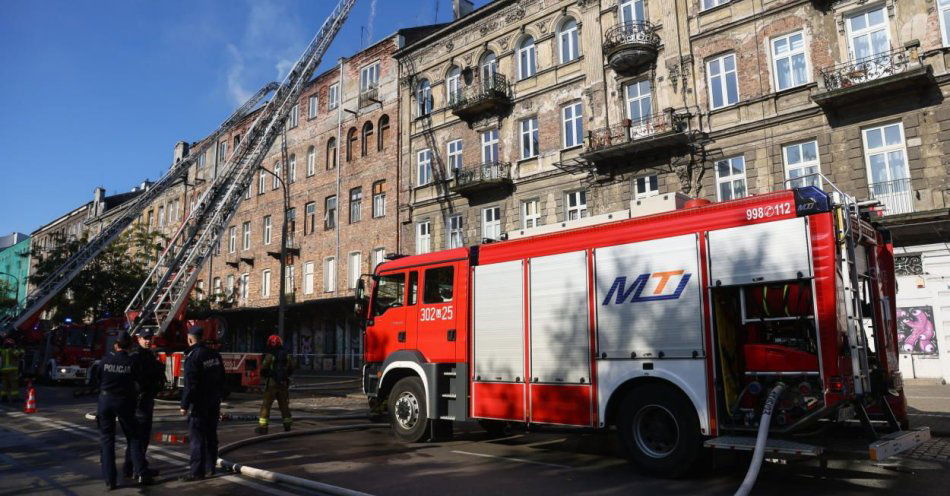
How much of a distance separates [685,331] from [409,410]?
478cm

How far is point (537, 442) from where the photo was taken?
10.1 meters

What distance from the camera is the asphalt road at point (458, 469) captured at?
22.0 ft

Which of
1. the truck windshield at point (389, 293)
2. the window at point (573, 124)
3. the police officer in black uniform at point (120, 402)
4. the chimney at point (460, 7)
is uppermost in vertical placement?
the chimney at point (460, 7)

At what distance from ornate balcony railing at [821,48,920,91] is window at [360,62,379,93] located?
2112cm

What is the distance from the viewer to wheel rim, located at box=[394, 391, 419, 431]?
9969mm

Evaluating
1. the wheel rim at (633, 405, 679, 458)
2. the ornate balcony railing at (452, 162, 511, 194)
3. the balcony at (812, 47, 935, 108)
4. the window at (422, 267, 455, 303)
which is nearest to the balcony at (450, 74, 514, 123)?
the ornate balcony railing at (452, 162, 511, 194)

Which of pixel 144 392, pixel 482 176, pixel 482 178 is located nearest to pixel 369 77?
pixel 482 176

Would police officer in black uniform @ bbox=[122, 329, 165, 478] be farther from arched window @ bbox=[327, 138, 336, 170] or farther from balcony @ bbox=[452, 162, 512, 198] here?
arched window @ bbox=[327, 138, 336, 170]

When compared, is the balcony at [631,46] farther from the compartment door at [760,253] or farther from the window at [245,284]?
the window at [245,284]

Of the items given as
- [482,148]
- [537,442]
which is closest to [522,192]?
[482,148]

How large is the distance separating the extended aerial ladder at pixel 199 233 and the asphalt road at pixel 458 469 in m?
8.15

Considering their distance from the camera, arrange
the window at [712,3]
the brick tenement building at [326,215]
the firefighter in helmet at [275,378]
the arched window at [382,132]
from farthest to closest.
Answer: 1. the arched window at [382,132]
2. the brick tenement building at [326,215]
3. the window at [712,3]
4. the firefighter in helmet at [275,378]

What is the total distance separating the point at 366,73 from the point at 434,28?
4.21 metres

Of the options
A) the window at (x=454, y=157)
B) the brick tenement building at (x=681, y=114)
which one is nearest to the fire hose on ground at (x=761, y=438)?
the brick tenement building at (x=681, y=114)
